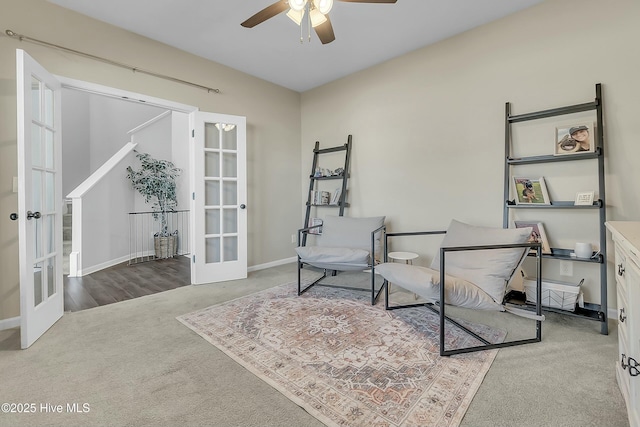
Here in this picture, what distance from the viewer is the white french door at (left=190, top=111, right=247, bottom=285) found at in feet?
11.4

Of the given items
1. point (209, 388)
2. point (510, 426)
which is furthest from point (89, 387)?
point (510, 426)

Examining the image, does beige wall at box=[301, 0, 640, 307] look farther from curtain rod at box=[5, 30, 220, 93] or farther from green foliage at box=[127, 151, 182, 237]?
green foliage at box=[127, 151, 182, 237]

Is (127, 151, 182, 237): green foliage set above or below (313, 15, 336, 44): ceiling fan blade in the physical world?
below

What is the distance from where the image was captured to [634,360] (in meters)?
1.14

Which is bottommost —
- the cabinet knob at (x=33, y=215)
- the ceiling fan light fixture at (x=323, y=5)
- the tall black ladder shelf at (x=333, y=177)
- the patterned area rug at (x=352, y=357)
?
the patterned area rug at (x=352, y=357)

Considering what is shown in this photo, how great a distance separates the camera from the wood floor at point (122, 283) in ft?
9.77

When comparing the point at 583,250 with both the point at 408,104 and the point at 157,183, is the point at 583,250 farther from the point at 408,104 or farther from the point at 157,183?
the point at 157,183

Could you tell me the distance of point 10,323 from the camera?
2332mm

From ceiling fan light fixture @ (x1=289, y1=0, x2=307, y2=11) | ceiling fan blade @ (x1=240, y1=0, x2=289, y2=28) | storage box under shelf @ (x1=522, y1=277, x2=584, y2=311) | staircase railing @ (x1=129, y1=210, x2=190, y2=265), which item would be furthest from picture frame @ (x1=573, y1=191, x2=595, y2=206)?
staircase railing @ (x1=129, y1=210, x2=190, y2=265)

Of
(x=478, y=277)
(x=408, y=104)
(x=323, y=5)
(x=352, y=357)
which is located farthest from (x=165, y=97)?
(x=478, y=277)

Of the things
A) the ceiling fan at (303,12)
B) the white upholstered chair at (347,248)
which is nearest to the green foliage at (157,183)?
the white upholstered chair at (347,248)

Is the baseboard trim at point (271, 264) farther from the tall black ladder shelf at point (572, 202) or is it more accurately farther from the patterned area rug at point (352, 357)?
the tall black ladder shelf at point (572, 202)

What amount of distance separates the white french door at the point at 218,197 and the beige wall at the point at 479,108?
138 centimetres

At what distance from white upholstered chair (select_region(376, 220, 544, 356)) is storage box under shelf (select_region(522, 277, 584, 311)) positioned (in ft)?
1.46
